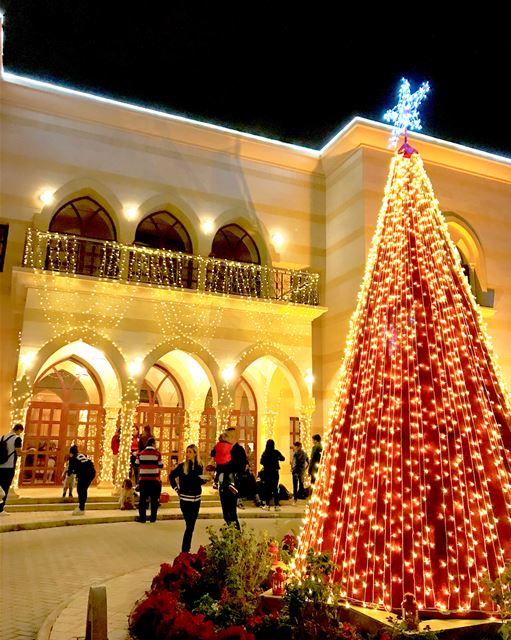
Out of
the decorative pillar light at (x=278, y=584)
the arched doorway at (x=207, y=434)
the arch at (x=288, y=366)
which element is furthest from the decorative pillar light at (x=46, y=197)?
the decorative pillar light at (x=278, y=584)

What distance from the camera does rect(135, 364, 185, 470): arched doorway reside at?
16.9m

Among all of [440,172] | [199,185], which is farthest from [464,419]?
[440,172]

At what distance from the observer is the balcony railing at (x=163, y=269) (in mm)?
14031

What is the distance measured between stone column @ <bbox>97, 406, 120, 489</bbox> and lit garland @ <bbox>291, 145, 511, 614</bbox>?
34.4ft

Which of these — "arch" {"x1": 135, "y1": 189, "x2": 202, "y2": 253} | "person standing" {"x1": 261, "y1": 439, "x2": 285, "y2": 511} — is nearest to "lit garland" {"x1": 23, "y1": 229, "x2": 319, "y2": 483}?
"arch" {"x1": 135, "y1": 189, "x2": 202, "y2": 253}

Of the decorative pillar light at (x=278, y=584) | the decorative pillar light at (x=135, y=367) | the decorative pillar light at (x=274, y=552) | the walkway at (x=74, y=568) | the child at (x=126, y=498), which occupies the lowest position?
the walkway at (x=74, y=568)

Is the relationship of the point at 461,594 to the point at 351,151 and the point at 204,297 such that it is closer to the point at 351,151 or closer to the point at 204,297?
the point at 204,297

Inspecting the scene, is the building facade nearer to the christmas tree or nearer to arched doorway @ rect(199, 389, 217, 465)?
arched doorway @ rect(199, 389, 217, 465)

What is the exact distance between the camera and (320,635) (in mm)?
3674

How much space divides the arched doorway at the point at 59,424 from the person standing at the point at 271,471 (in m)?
5.37

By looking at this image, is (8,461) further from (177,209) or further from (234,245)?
(234,245)

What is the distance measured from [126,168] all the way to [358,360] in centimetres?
1213

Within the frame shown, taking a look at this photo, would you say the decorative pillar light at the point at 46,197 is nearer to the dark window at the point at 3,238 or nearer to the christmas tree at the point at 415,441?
the dark window at the point at 3,238

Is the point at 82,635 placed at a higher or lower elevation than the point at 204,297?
lower
